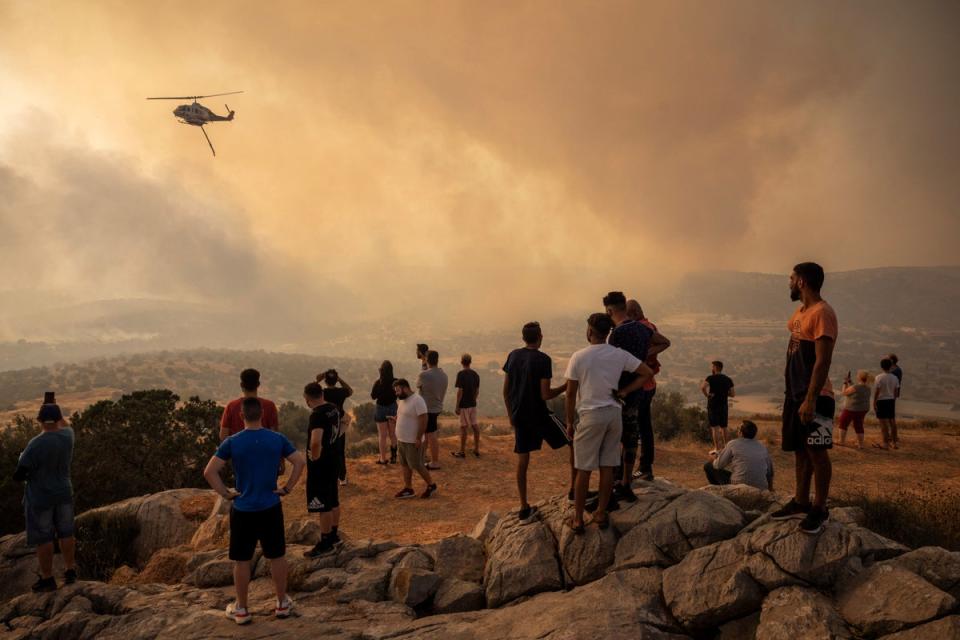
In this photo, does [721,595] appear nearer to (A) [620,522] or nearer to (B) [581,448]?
(A) [620,522]

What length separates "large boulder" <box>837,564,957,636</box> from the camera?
13.7 feet

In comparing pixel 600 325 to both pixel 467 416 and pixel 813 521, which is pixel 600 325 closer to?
pixel 813 521

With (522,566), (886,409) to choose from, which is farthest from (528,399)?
(886,409)

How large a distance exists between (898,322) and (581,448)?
233 metres

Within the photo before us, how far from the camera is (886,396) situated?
1490 cm

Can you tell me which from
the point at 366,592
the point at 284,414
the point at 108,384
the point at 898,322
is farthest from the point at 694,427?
the point at 898,322

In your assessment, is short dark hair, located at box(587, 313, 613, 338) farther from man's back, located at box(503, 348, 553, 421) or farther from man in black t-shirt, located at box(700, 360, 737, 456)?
man in black t-shirt, located at box(700, 360, 737, 456)

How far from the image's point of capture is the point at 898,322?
186 m

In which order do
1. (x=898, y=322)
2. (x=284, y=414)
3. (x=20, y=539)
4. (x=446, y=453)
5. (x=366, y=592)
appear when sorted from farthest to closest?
(x=898, y=322) < (x=284, y=414) < (x=446, y=453) < (x=20, y=539) < (x=366, y=592)

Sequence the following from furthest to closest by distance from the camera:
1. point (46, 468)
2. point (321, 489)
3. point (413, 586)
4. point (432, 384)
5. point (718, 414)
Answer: point (718, 414) → point (432, 384) → point (321, 489) → point (46, 468) → point (413, 586)

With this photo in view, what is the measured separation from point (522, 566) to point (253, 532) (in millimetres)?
3121

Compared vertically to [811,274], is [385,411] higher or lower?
lower

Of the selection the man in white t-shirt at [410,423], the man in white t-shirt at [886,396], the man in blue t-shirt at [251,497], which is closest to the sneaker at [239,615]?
the man in blue t-shirt at [251,497]

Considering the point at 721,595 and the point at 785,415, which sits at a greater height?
the point at 785,415
